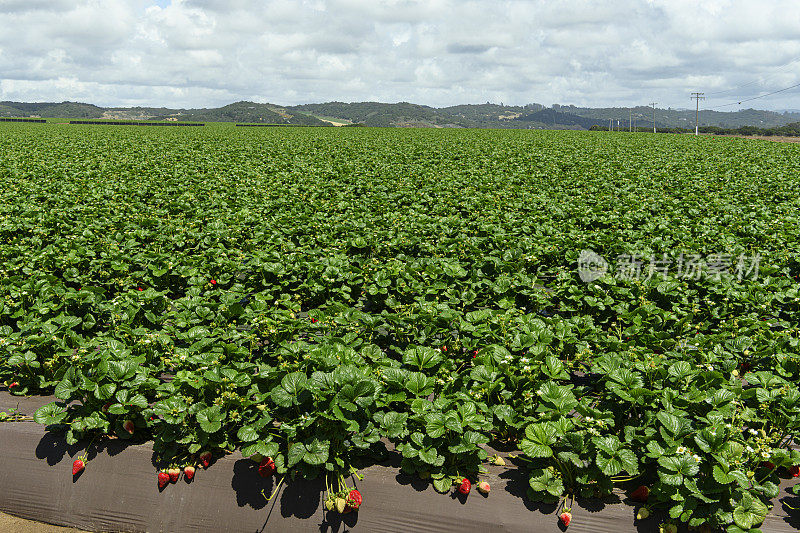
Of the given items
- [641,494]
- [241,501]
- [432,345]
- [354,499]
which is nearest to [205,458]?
[241,501]

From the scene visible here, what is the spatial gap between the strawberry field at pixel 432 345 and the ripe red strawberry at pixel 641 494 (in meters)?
0.01

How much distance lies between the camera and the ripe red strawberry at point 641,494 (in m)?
3.28

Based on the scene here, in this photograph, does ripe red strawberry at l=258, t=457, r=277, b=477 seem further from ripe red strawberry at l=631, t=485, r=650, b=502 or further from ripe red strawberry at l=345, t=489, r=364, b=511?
ripe red strawberry at l=631, t=485, r=650, b=502

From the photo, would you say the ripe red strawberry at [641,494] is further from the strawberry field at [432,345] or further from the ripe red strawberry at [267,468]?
the ripe red strawberry at [267,468]

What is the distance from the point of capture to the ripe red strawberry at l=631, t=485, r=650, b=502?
328cm

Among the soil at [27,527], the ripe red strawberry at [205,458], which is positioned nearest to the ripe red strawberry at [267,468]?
the ripe red strawberry at [205,458]

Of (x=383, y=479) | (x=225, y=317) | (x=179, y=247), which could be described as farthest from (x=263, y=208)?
(x=383, y=479)

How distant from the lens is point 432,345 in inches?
193

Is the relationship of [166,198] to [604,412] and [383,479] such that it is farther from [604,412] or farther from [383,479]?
[604,412]

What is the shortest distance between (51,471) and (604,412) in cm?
459

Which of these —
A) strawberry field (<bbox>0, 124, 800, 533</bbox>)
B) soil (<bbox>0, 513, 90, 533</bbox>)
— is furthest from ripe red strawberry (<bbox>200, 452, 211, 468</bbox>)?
soil (<bbox>0, 513, 90, 533</bbox>)

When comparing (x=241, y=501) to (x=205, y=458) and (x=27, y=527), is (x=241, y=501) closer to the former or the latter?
(x=205, y=458)

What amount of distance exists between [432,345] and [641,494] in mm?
2303

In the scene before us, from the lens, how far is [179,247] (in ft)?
28.2
